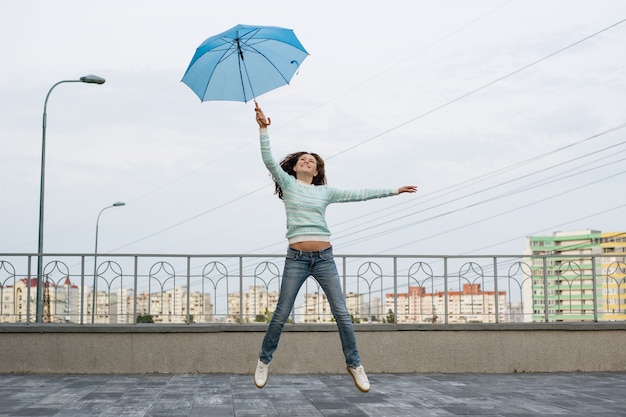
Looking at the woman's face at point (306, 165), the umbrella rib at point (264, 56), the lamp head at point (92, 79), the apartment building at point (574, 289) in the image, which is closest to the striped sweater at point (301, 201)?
the woman's face at point (306, 165)

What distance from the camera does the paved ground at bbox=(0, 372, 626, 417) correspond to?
24.0 ft

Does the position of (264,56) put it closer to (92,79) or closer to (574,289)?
(574,289)

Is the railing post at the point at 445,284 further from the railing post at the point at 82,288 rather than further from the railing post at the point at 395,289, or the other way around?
the railing post at the point at 82,288

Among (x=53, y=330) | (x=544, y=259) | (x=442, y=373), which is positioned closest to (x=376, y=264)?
(x=442, y=373)

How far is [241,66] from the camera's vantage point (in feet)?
24.4

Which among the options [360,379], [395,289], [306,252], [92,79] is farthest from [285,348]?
[92,79]

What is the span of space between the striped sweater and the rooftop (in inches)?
65.9

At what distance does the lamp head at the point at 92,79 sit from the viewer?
64.9 feet

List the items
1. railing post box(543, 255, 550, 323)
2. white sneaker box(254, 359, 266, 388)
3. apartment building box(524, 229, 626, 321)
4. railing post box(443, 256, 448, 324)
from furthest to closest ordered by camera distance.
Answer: railing post box(543, 255, 550, 323)
apartment building box(524, 229, 626, 321)
railing post box(443, 256, 448, 324)
white sneaker box(254, 359, 266, 388)

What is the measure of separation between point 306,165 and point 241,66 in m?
1.20

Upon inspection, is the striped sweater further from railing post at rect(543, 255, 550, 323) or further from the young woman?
railing post at rect(543, 255, 550, 323)

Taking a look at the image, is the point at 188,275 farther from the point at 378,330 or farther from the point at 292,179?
Result: the point at 292,179

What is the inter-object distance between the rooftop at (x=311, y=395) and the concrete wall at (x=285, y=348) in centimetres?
37

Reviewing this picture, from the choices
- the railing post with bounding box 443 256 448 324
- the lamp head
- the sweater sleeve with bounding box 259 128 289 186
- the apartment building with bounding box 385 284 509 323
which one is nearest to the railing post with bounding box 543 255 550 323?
the apartment building with bounding box 385 284 509 323
